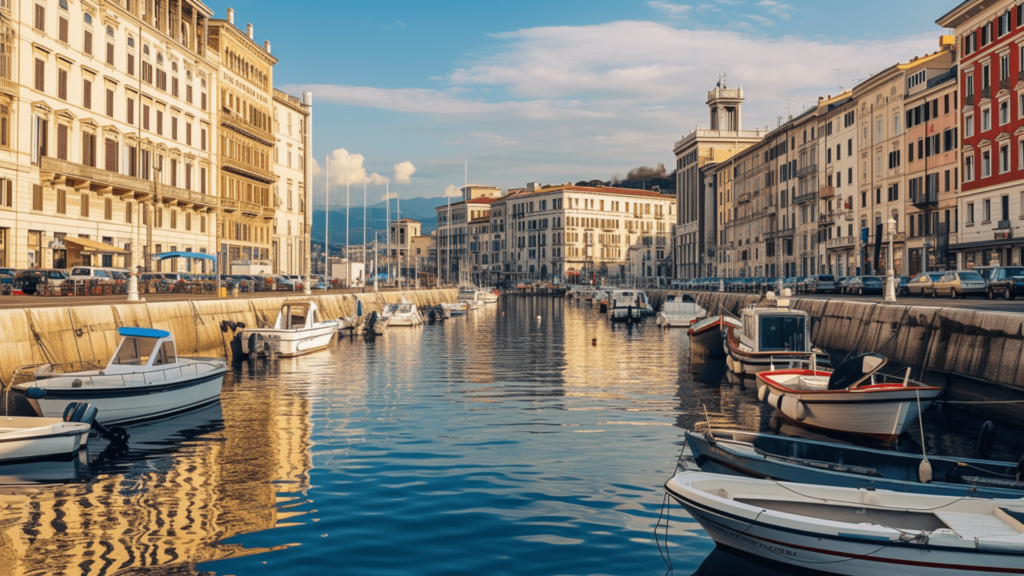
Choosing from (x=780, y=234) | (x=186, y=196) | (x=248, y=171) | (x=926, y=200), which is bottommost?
(x=780, y=234)

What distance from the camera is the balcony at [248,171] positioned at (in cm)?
8462

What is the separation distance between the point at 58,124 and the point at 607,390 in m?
45.7

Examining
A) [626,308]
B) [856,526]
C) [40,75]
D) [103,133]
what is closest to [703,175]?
[626,308]

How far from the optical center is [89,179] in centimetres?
5825

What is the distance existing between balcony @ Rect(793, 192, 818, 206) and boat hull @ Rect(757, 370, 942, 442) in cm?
8235

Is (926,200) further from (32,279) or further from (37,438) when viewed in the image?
(37,438)

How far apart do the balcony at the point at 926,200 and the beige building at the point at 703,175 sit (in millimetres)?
70945

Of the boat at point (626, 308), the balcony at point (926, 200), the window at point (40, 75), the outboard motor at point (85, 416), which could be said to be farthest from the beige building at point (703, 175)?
the outboard motor at point (85, 416)

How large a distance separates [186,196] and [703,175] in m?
103

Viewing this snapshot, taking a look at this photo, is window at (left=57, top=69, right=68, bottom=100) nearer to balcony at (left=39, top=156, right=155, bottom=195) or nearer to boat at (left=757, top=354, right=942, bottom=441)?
balcony at (left=39, top=156, right=155, bottom=195)

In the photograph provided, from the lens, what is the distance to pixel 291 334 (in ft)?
131

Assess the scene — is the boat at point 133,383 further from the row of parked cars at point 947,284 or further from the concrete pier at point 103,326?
the row of parked cars at point 947,284

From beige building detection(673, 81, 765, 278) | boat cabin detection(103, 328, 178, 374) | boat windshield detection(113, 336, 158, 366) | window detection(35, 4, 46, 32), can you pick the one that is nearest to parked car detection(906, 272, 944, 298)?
boat cabin detection(103, 328, 178, 374)

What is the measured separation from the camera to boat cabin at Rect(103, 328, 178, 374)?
21797mm
